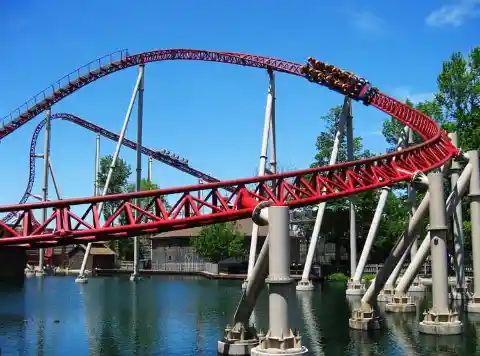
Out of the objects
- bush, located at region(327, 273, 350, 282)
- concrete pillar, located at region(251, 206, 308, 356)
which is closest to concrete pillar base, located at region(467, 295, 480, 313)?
concrete pillar, located at region(251, 206, 308, 356)

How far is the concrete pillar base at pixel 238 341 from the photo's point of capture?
735 inches

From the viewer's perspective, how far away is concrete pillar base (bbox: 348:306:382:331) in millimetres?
23547

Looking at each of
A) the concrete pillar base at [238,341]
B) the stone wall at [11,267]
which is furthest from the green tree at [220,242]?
the concrete pillar base at [238,341]

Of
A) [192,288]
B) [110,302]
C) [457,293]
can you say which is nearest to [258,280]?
[457,293]

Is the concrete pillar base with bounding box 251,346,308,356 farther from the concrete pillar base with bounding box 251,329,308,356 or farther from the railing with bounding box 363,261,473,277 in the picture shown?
the railing with bounding box 363,261,473,277

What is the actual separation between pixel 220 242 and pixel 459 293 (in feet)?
135

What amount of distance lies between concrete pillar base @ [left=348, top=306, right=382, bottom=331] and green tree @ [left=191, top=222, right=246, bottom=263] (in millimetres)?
46321

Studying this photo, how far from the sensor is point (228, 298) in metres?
41.7

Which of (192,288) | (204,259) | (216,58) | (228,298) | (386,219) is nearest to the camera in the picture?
(228,298)

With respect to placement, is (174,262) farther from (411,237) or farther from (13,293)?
(411,237)

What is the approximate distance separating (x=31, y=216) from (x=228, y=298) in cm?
2516

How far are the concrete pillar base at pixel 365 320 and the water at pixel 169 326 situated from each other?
1.60 ft

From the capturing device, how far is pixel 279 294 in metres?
16.3

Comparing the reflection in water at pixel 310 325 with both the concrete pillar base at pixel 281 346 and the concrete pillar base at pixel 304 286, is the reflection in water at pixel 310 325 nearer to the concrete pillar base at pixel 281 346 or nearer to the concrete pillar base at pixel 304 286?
the concrete pillar base at pixel 304 286
